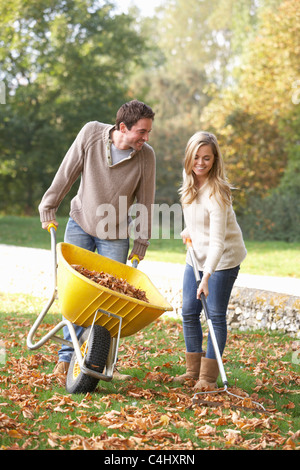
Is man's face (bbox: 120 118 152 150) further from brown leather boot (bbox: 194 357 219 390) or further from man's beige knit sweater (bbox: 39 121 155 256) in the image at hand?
brown leather boot (bbox: 194 357 219 390)

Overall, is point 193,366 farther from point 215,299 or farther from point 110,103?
point 110,103

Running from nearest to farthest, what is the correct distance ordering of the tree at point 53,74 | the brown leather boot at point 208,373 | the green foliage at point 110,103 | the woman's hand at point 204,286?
the woman's hand at point 204,286 → the brown leather boot at point 208,373 → the green foliage at point 110,103 → the tree at point 53,74

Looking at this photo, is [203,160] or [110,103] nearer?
[203,160]

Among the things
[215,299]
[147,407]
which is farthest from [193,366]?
[147,407]

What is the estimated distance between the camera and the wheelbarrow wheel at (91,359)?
3.31m

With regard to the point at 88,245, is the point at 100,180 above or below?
above

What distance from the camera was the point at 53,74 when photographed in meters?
19.9

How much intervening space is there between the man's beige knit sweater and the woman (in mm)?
340

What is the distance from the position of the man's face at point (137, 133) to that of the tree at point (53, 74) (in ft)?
50.7

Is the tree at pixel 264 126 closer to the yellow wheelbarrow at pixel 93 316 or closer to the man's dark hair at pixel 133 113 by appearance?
the man's dark hair at pixel 133 113

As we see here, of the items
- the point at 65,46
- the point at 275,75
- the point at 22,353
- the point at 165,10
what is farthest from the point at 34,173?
the point at 165,10

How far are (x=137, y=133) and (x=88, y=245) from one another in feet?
2.79

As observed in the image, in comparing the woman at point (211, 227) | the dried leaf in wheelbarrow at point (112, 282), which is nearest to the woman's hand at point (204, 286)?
the woman at point (211, 227)
